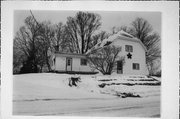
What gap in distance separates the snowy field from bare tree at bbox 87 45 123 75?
0.28ft

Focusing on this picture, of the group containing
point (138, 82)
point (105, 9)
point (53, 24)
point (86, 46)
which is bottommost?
point (138, 82)

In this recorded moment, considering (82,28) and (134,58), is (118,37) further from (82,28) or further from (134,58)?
(82,28)

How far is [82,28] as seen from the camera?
2.56 meters

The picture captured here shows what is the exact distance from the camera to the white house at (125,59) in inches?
99.3

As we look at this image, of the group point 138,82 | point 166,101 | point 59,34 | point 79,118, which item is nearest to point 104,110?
point 79,118

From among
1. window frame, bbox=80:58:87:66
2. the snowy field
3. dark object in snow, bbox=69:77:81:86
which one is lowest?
the snowy field

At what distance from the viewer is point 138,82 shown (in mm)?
2555

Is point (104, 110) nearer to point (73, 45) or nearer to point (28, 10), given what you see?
point (73, 45)

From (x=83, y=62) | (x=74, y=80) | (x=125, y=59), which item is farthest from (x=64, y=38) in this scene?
(x=125, y=59)

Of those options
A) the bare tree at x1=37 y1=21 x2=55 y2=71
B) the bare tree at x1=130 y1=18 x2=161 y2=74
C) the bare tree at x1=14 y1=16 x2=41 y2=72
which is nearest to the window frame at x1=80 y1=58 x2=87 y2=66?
the bare tree at x1=37 y1=21 x2=55 y2=71

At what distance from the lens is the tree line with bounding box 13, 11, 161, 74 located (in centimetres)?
252

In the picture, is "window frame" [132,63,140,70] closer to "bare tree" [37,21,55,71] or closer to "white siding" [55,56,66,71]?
"white siding" [55,56,66,71]

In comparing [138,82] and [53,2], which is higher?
[53,2]

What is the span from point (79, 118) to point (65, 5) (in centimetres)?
115
